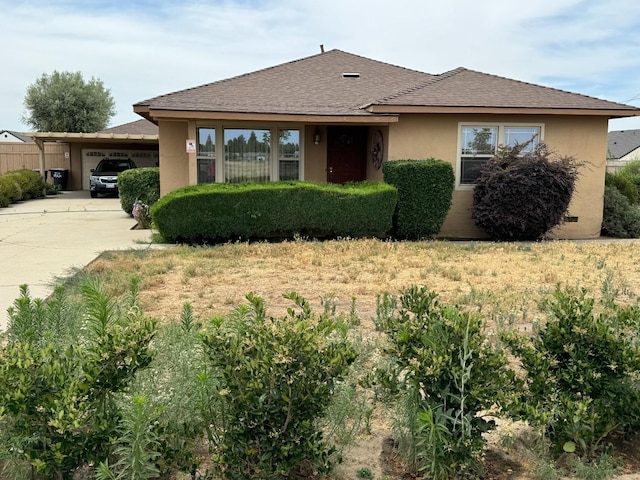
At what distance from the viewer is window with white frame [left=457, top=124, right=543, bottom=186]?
13578mm

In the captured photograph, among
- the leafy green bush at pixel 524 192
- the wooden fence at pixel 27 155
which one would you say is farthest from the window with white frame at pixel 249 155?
the wooden fence at pixel 27 155

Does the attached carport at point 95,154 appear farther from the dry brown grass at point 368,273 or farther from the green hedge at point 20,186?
the dry brown grass at point 368,273

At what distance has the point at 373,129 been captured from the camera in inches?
580

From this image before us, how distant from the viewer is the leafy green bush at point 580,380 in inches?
124

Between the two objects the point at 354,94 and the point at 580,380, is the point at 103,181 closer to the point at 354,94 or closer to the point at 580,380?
the point at 354,94

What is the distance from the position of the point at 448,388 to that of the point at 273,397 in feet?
2.93

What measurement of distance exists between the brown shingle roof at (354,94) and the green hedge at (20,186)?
33.3 feet

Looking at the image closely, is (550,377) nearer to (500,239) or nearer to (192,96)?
(500,239)

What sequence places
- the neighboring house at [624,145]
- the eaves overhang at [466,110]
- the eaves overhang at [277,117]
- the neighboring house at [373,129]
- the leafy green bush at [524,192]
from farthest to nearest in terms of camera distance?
the neighboring house at [624,145]
the neighboring house at [373,129]
the eaves overhang at [466,110]
the eaves overhang at [277,117]
the leafy green bush at [524,192]

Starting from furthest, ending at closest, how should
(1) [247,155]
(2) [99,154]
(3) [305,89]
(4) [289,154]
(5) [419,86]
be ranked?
(2) [99,154], (3) [305,89], (4) [289,154], (5) [419,86], (1) [247,155]

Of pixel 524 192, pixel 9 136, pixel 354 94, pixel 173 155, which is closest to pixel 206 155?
pixel 173 155

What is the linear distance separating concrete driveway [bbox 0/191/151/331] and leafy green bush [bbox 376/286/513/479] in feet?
14.0

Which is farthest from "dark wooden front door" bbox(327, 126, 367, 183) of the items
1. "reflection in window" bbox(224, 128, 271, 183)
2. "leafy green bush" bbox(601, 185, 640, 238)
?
"leafy green bush" bbox(601, 185, 640, 238)

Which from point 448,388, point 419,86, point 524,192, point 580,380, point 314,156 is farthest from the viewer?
point 314,156
